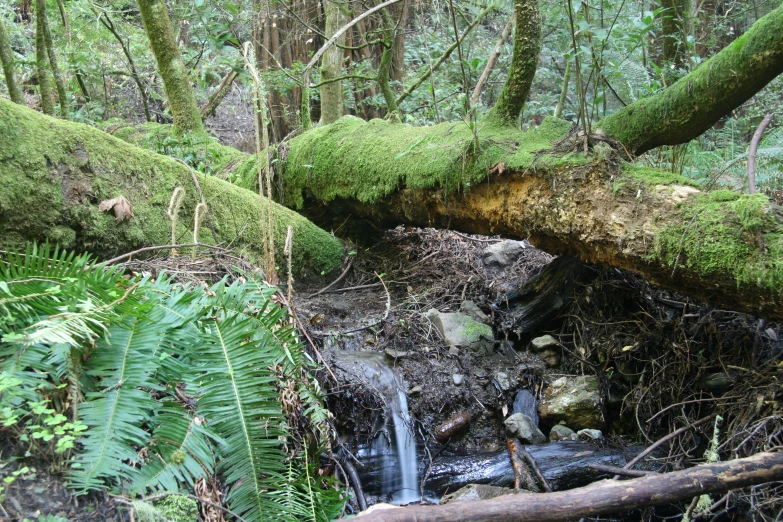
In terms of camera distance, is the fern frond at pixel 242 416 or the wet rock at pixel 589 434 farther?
the wet rock at pixel 589 434

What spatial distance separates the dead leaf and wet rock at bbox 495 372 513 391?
9.58 feet

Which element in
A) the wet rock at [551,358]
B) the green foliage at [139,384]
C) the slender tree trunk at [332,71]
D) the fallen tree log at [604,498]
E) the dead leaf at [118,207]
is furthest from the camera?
the slender tree trunk at [332,71]

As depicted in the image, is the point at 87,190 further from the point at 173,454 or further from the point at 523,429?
the point at 523,429

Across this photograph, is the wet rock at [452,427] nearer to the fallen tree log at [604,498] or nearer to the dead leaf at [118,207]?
the fallen tree log at [604,498]

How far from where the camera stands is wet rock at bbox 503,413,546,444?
3781mm

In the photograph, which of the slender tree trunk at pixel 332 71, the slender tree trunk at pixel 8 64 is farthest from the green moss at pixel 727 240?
the slender tree trunk at pixel 8 64

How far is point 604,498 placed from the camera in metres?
1.76

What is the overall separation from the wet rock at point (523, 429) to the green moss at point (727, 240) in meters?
1.60

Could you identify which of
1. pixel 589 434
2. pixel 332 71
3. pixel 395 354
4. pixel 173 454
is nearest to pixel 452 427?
pixel 395 354

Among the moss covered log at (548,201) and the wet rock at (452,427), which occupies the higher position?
the moss covered log at (548,201)

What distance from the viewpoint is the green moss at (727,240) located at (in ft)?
8.16

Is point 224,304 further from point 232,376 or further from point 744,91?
point 744,91

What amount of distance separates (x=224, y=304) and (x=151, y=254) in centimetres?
158

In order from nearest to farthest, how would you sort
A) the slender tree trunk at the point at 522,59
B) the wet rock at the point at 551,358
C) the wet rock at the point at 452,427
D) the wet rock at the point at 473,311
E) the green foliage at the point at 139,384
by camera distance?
1. the green foliage at the point at 139,384
2. the slender tree trunk at the point at 522,59
3. the wet rock at the point at 452,427
4. the wet rock at the point at 551,358
5. the wet rock at the point at 473,311
